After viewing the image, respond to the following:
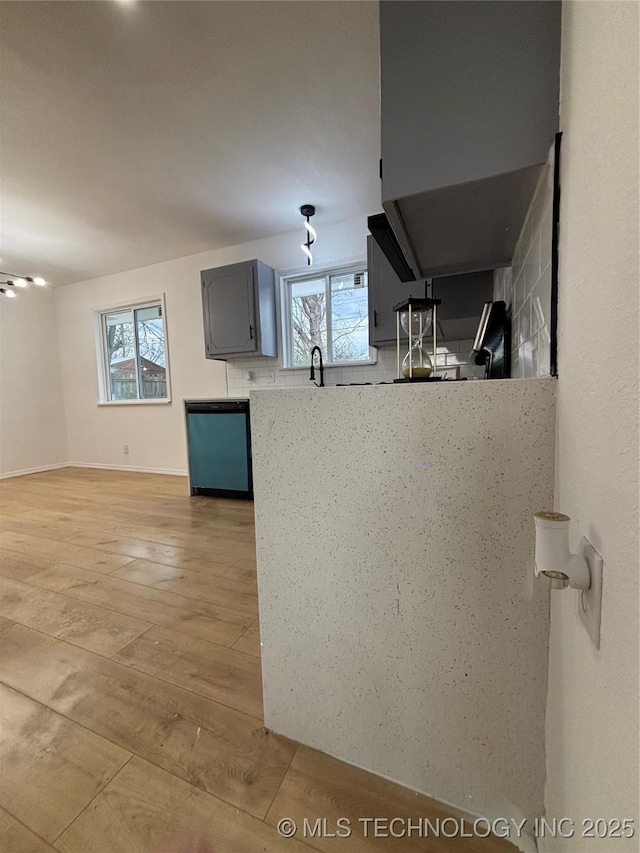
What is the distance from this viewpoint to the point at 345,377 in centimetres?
342

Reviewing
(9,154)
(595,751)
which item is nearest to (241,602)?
(595,751)

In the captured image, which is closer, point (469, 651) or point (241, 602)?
point (469, 651)

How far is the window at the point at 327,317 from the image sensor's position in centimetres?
336

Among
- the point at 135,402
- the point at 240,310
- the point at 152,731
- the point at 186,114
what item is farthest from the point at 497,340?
the point at 135,402

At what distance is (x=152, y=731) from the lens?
958 mm

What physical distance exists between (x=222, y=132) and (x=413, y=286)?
164cm

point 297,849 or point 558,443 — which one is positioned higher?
point 558,443

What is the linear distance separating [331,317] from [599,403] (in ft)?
10.7

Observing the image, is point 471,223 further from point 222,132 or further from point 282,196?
point 282,196

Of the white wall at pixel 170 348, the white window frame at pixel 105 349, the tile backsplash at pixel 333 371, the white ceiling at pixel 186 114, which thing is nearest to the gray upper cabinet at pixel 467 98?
the white ceiling at pixel 186 114

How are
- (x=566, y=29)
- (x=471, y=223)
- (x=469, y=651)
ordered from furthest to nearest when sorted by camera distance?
(x=471, y=223)
(x=469, y=651)
(x=566, y=29)

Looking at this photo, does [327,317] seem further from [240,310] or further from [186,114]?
[186,114]

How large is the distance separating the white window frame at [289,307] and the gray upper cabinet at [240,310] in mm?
97

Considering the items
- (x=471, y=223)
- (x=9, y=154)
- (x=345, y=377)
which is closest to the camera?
(x=471, y=223)
